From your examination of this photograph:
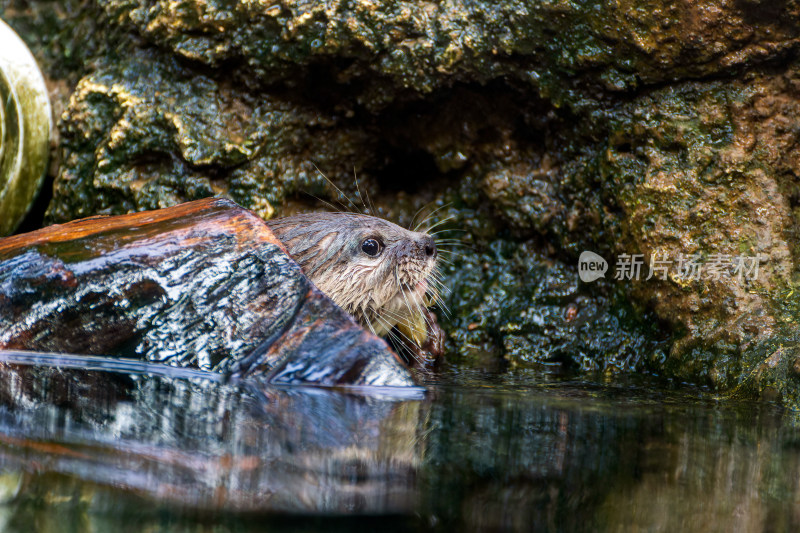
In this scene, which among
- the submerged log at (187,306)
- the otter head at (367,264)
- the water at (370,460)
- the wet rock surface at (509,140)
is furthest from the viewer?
the otter head at (367,264)

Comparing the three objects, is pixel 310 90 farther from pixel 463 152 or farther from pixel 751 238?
pixel 751 238

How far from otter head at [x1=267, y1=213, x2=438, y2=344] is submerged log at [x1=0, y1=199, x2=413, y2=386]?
471mm

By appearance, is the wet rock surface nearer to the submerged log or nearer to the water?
the water

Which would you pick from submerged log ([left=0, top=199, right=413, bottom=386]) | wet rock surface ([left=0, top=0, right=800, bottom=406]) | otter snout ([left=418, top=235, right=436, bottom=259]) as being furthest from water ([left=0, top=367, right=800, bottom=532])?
otter snout ([left=418, top=235, right=436, bottom=259])

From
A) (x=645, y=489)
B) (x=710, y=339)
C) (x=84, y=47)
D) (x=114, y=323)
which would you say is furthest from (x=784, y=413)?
(x=84, y=47)

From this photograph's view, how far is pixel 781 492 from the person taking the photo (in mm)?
1600

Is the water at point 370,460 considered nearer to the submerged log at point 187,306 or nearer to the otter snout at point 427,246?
the submerged log at point 187,306

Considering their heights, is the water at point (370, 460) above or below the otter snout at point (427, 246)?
below

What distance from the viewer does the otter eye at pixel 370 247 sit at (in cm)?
359

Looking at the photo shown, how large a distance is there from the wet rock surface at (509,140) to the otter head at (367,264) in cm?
52

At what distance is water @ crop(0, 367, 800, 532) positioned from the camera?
1.33 meters

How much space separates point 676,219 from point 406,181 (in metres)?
1.68

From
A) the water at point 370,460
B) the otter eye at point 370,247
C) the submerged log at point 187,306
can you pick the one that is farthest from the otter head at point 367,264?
the water at point 370,460

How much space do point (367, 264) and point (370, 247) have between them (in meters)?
0.09
